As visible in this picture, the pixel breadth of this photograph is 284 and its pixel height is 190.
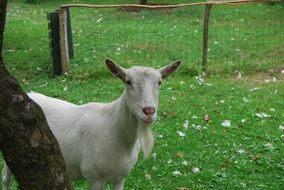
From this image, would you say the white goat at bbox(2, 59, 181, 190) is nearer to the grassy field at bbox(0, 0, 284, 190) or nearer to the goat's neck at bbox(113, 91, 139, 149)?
the goat's neck at bbox(113, 91, 139, 149)

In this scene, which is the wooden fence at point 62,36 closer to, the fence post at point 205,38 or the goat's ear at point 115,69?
the fence post at point 205,38

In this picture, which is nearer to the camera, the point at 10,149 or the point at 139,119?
the point at 10,149

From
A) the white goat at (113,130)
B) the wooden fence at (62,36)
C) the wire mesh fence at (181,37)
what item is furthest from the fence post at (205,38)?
the white goat at (113,130)

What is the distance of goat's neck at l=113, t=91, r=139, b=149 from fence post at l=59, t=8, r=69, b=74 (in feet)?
21.3

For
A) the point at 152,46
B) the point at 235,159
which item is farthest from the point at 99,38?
the point at 235,159

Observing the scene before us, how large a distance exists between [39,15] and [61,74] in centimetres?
906

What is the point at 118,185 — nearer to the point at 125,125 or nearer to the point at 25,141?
the point at 125,125

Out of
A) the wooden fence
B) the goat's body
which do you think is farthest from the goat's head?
the wooden fence

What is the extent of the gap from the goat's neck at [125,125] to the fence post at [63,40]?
6.50 meters

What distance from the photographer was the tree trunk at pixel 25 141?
3732mm

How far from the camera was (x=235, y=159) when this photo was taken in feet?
24.0

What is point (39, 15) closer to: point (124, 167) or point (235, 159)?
point (235, 159)

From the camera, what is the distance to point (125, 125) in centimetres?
522

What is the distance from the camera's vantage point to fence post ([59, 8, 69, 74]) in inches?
451
